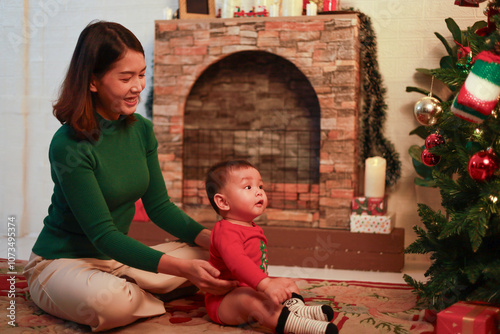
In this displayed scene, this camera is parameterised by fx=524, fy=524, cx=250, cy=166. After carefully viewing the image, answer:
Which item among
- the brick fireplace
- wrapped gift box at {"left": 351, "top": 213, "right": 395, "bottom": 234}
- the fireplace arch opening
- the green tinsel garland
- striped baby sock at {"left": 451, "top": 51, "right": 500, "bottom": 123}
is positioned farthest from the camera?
the fireplace arch opening

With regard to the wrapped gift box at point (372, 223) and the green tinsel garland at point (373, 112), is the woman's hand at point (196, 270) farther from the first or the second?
the green tinsel garland at point (373, 112)

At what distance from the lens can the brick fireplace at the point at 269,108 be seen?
3.05m

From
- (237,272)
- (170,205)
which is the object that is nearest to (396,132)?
(170,205)

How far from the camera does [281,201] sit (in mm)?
3492

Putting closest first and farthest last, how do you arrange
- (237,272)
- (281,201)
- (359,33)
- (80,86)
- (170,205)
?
(237,272), (80,86), (170,205), (359,33), (281,201)

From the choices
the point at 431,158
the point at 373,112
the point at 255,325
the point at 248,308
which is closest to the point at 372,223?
the point at 373,112

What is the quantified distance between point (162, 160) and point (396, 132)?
148 centimetres

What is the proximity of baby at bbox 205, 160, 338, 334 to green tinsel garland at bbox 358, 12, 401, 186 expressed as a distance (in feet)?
5.71

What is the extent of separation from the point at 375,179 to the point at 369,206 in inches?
6.3

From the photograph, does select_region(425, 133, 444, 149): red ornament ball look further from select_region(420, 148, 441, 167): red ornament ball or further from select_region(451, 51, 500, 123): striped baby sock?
select_region(451, 51, 500, 123): striped baby sock

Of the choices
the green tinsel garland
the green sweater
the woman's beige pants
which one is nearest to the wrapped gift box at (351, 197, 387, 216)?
the green tinsel garland

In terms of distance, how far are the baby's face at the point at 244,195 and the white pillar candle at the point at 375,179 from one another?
1.47m

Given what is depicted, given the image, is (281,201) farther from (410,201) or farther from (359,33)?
(359,33)

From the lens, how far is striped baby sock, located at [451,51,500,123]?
1.39m
